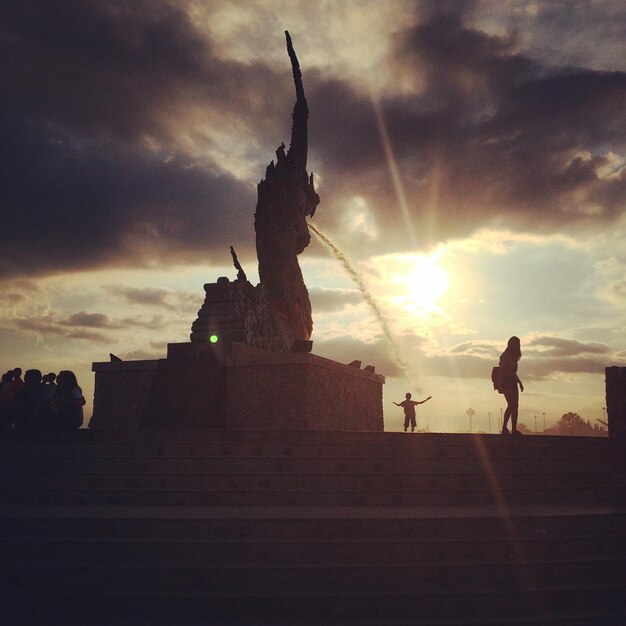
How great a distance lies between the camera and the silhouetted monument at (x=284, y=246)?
51.9 feet

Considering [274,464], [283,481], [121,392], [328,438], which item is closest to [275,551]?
[283,481]

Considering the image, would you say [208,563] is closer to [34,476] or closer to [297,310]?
[34,476]

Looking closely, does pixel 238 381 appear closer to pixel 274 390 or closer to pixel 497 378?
pixel 274 390

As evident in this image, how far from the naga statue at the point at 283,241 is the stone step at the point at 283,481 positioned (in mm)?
11076

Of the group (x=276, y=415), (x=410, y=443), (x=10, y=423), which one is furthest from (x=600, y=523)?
(x=10, y=423)

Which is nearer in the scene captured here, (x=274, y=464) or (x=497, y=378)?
(x=274, y=464)

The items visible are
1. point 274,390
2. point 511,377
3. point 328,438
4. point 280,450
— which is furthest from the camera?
point 274,390

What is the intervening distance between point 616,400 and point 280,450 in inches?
290

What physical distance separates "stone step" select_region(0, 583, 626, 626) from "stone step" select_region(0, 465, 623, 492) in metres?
2.42

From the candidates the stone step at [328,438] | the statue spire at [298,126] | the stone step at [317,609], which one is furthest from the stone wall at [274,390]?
the statue spire at [298,126]

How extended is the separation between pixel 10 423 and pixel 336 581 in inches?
277

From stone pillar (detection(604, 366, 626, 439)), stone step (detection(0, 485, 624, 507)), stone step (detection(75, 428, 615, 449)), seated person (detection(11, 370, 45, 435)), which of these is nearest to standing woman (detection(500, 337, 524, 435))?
stone step (detection(75, 428, 615, 449))

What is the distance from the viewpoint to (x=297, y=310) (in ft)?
64.8

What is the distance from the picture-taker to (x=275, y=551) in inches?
219
